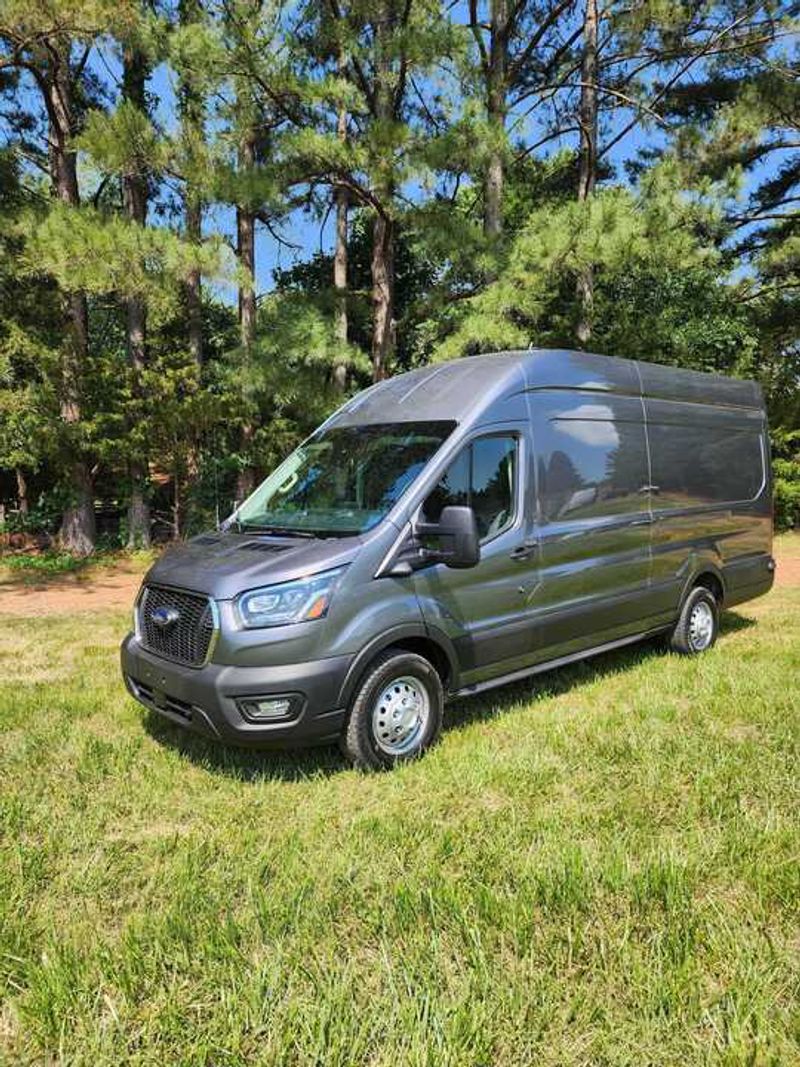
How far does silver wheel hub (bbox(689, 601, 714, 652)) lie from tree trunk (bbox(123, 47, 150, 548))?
10167 mm

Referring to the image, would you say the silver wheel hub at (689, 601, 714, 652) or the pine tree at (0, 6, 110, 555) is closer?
the silver wheel hub at (689, 601, 714, 652)

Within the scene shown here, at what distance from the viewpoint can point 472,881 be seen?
2.84 m


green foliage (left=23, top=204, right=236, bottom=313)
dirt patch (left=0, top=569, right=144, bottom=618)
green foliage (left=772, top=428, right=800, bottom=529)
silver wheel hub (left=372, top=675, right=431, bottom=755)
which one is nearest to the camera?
silver wheel hub (left=372, top=675, right=431, bottom=755)

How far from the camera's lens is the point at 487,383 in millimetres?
4652

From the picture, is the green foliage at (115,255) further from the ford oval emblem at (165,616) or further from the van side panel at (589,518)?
the ford oval emblem at (165,616)

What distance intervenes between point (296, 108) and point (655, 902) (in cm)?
1079

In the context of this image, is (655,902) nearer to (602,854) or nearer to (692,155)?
(602,854)

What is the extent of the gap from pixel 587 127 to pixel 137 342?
10.1 m

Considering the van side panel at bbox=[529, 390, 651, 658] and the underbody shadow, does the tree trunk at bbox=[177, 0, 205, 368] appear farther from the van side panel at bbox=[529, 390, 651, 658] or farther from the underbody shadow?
the underbody shadow

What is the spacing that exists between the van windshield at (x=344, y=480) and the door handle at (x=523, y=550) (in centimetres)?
85

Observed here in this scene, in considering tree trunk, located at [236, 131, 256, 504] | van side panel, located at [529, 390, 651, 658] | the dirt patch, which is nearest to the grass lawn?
van side panel, located at [529, 390, 651, 658]

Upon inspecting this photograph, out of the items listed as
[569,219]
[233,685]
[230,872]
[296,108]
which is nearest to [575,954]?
[230,872]

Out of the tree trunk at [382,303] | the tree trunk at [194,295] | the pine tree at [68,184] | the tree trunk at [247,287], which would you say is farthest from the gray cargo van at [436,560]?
the pine tree at [68,184]

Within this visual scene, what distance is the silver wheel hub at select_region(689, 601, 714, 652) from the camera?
624cm
